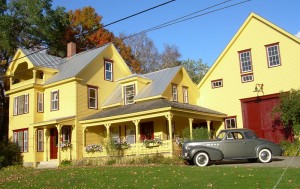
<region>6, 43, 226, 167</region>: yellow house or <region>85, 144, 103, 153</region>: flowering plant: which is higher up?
<region>6, 43, 226, 167</region>: yellow house

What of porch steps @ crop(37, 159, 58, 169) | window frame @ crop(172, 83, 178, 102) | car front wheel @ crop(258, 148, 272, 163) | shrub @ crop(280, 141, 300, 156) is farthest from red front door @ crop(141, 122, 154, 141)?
car front wheel @ crop(258, 148, 272, 163)

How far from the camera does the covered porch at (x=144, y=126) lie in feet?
72.0

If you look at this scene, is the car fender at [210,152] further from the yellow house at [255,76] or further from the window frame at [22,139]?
the window frame at [22,139]

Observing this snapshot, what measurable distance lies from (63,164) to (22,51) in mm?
11029

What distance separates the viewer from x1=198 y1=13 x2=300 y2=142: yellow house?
953 inches

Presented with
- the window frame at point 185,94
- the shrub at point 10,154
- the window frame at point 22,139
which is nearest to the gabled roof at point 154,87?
the window frame at point 185,94

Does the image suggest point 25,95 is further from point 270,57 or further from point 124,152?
point 270,57

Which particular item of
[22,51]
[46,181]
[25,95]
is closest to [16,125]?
[25,95]

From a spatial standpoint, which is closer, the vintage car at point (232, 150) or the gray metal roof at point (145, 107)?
the vintage car at point (232, 150)

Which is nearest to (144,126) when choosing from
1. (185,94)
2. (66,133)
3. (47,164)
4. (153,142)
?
(153,142)

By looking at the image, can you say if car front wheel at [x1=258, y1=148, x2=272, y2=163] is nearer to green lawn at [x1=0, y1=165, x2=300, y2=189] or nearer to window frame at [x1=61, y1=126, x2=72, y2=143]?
green lawn at [x1=0, y1=165, x2=300, y2=189]

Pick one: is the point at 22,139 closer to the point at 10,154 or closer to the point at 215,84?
the point at 10,154

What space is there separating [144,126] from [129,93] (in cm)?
310

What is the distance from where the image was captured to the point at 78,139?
26266mm
